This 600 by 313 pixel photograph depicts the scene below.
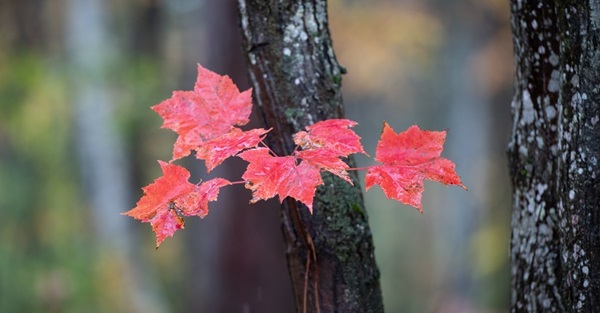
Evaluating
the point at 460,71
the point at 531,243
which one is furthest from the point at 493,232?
the point at 531,243

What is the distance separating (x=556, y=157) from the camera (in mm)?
1935

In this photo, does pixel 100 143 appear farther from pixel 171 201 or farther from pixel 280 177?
pixel 280 177

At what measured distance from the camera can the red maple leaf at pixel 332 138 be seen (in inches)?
65.7

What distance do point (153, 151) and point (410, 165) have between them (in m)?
11.7

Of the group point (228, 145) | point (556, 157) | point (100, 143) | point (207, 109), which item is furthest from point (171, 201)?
point (100, 143)

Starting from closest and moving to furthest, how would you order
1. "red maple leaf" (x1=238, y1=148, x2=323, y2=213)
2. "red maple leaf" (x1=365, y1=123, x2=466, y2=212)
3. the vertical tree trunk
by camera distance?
"red maple leaf" (x1=238, y1=148, x2=323, y2=213) < "red maple leaf" (x1=365, y1=123, x2=466, y2=212) < the vertical tree trunk

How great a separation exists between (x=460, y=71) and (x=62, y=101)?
5.79 metres

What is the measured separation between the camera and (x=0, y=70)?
969cm

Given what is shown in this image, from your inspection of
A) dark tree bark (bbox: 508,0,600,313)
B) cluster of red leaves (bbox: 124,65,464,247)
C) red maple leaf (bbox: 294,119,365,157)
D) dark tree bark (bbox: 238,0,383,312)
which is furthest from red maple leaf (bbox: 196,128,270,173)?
dark tree bark (bbox: 508,0,600,313)

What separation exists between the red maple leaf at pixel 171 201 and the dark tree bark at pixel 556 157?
3.00 ft

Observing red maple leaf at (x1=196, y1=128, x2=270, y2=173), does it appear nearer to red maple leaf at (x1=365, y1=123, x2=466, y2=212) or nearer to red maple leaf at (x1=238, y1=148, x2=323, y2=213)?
red maple leaf at (x1=238, y1=148, x2=323, y2=213)

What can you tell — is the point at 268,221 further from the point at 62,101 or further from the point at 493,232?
the point at 493,232

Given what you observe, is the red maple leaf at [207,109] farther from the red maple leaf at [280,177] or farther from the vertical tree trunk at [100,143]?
the vertical tree trunk at [100,143]

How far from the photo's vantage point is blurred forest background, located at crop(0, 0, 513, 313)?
558 cm
